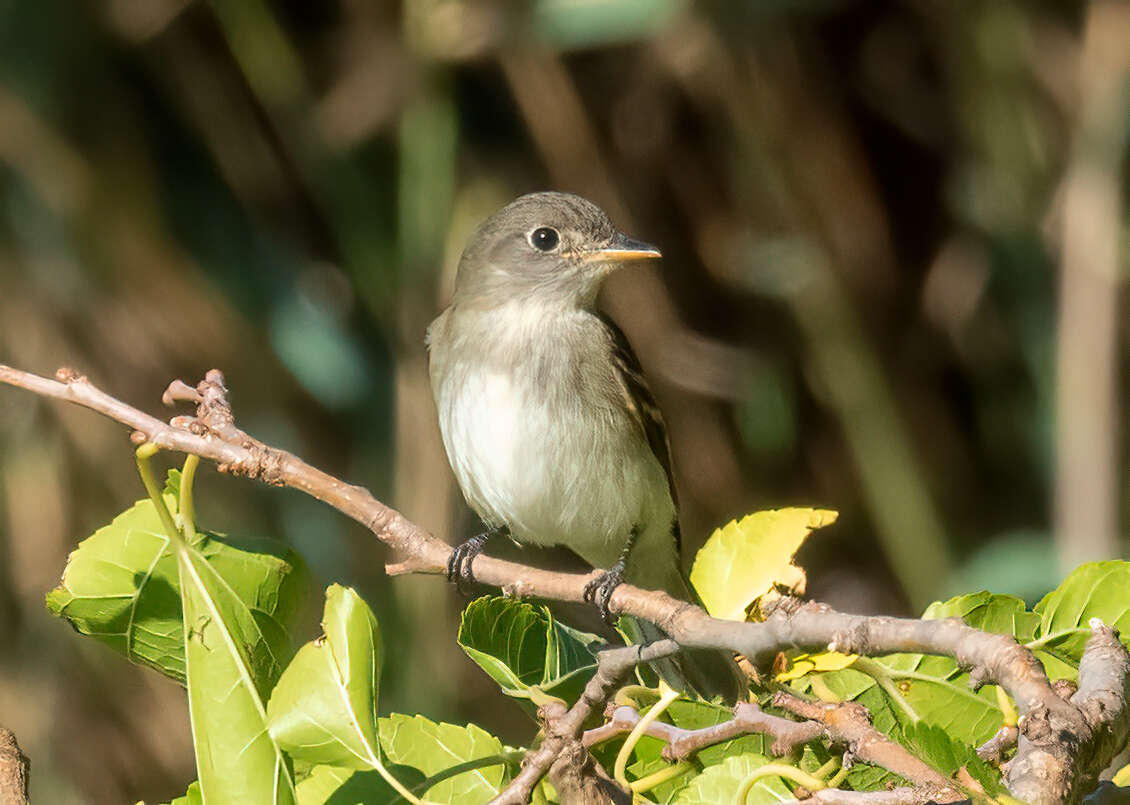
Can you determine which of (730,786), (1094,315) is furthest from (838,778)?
(1094,315)

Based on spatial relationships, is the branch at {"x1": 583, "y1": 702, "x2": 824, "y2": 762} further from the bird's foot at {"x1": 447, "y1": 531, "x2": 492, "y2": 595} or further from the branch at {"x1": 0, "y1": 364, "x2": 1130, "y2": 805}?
the bird's foot at {"x1": 447, "y1": 531, "x2": 492, "y2": 595}

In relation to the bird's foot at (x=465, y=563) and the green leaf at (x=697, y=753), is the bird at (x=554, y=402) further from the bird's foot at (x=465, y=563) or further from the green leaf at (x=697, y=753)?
the green leaf at (x=697, y=753)

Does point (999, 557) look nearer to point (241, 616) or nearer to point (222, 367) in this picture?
point (222, 367)

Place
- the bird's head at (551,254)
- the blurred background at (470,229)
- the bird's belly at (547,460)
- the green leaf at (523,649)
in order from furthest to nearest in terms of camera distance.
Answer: the blurred background at (470,229)
the bird's head at (551,254)
the bird's belly at (547,460)
the green leaf at (523,649)

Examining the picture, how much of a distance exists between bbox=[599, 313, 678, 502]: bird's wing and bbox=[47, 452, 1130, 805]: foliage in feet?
5.79

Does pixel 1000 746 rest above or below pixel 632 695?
below

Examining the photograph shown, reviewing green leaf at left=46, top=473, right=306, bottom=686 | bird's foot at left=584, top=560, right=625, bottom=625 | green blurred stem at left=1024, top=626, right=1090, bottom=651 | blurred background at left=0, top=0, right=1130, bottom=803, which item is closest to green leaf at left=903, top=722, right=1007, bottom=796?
green blurred stem at left=1024, top=626, right=1090, bottom=651

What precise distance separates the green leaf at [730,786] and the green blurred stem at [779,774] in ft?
0.20

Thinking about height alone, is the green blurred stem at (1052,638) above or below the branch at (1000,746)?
above

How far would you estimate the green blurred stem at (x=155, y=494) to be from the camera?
1.69 m

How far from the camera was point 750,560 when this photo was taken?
6.41 ft

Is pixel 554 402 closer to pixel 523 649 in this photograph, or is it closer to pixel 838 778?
pixel 523 649

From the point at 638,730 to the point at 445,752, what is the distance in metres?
0.27

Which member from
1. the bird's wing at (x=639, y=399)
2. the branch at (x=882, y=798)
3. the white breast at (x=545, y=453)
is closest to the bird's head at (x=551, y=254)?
the bird's wing at (x=639, y=399)
